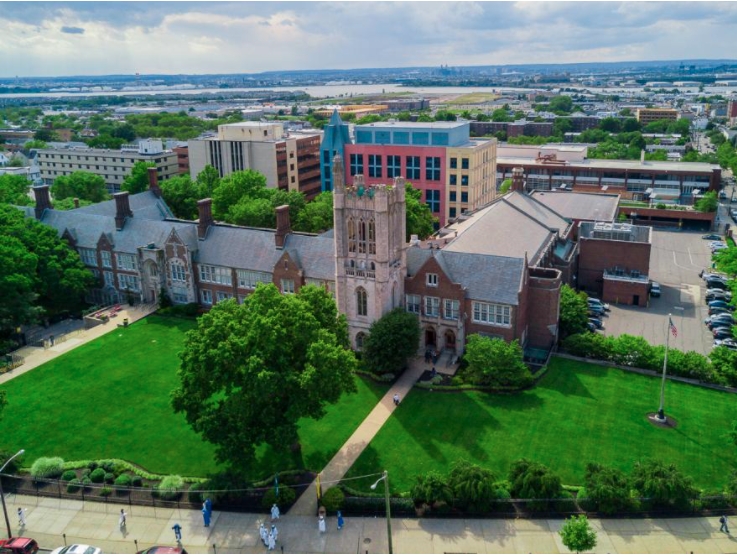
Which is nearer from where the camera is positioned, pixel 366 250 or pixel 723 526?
pixel 723 526

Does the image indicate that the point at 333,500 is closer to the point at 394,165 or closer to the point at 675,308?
the point at 675,308

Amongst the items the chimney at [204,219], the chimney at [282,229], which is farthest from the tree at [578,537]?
the chimney at [204,219]

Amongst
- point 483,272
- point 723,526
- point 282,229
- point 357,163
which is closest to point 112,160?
point 357,163

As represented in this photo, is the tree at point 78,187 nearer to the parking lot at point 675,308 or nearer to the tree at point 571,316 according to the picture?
the tree at point 571,316

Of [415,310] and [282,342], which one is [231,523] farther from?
[415,310]

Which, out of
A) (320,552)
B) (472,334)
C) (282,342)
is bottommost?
(320,552)

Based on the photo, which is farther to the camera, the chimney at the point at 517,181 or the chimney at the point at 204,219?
the chimney at the point at 517,181

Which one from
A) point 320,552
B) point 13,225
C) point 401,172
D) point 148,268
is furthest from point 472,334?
point 401,172
